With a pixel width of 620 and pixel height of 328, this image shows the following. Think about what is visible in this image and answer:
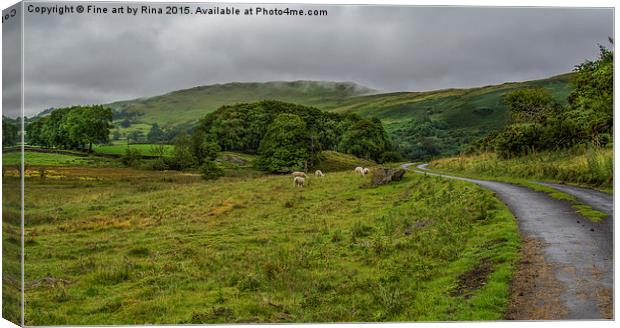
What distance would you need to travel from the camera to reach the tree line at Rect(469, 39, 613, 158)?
10883 mm

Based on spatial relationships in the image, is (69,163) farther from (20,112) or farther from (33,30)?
(33,30)

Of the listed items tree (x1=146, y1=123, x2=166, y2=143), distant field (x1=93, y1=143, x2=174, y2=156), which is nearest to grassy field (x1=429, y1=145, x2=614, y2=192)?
tree (x1=146, y1=123, x2=166, y2=143)

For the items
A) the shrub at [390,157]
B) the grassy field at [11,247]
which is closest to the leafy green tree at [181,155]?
the grassy field at [11,247]

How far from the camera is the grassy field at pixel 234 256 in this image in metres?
9.84

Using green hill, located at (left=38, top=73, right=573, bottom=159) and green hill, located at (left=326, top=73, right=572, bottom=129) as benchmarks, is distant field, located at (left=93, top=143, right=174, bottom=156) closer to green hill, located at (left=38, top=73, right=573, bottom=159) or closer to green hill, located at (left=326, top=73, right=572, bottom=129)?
green hill, located at (left=38, top=73, right=573, bottom=159)

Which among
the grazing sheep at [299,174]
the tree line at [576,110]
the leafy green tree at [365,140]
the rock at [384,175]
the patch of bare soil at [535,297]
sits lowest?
the patch of bare soil at [535,297]

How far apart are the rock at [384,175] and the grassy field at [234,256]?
1202mm

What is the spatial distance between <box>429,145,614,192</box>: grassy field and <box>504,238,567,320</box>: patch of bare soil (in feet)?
9.40

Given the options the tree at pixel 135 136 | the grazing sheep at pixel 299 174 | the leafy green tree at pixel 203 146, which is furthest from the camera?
the grazing sheep at pixel 299 174

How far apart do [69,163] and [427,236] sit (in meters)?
7.57

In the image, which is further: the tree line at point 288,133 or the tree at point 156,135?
the tree line at point 288,133

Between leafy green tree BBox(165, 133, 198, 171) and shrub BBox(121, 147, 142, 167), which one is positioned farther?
leafy green tree BBox(165, 133, 198, 171)

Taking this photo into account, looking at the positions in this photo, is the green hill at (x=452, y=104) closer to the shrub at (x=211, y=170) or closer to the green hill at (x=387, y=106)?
the green hill at (x=387, y=106)

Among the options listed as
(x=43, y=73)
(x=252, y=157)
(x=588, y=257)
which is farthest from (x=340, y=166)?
(x=43, y=73)
